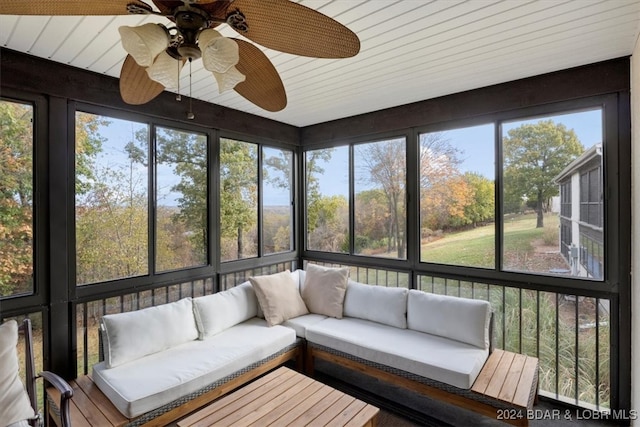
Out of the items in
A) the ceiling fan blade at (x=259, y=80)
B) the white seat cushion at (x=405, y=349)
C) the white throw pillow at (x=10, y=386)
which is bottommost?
the white seat cushion at (x=405, y=349)

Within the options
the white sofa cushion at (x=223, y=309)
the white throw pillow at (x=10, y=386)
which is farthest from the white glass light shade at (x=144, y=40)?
the white sofa cushion at (x=223, y=309)

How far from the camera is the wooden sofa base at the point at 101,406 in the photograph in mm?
1977

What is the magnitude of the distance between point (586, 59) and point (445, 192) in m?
1.49

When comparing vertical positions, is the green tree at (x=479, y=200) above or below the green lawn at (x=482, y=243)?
above

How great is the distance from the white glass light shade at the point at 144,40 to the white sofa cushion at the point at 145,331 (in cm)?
205

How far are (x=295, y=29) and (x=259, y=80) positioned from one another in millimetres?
480

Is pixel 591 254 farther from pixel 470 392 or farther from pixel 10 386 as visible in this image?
pixel 10 386

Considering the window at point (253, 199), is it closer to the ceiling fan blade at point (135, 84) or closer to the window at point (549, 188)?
the ceiling fan blade at point (135, 84)

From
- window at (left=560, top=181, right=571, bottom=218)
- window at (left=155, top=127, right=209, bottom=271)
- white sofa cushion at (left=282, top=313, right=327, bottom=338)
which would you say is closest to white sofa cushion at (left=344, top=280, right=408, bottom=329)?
white sofa cushion at (left=282, top=313, right=327, bottom=338)

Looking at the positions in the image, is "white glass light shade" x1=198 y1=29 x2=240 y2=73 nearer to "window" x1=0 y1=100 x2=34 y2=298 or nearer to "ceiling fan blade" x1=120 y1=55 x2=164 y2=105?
"ceiling fan blade" x1=120 y1=55 x2=164 y2=105

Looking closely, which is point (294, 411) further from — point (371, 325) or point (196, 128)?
point (196, 128)

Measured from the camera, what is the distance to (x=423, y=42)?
2.14 m

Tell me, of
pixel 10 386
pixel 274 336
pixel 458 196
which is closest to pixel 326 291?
pixel 274 336

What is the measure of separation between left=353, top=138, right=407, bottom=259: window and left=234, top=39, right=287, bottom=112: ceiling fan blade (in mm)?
2144
